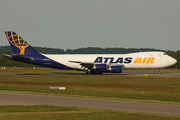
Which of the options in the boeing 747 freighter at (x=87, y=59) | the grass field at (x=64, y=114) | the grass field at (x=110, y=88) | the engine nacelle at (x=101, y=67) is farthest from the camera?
the boeing 747 freighter at (x=87, y=59)

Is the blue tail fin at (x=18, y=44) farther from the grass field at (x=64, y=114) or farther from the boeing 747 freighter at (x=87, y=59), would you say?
the grass field at (x=64, y=114)

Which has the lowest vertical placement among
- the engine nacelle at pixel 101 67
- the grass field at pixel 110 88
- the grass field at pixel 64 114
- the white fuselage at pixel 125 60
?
the grass field at pixel 110 88

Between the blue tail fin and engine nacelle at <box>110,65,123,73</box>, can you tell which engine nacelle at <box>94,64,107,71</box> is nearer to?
engine nacelle at <box>110,65,123,73</box>

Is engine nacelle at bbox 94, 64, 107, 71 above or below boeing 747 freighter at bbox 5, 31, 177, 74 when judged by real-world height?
below

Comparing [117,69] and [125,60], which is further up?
[125,60]

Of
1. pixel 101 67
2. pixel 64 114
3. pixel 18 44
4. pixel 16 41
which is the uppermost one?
pixel 16 41

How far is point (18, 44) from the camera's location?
6512cm

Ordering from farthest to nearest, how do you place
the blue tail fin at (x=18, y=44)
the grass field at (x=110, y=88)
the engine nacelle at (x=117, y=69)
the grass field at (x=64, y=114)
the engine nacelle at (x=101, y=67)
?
the blue tail fin at (x=18, y=44)
the engine nacelle at (x=101, y=67)
the engine nacelle at (x=117, y=69)
the grass field at (x=110, y=88)
the grass field at (x=64, y=114)

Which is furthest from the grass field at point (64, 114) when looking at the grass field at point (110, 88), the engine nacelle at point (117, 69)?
the engine nacelle at point (117, 69)

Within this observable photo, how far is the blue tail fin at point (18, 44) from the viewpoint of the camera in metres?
64.9

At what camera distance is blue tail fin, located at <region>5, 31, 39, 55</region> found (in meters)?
64.9

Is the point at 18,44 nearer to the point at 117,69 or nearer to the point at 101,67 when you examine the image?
the point at 101,67

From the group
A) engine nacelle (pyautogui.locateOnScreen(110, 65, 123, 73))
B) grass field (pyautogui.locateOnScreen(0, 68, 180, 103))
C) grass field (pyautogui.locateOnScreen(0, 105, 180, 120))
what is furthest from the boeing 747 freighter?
grass field (pyautogui.locateOnScreen(0, 105, 180, 120))

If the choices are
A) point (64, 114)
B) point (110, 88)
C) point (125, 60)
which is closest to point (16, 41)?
point (125, 60)
